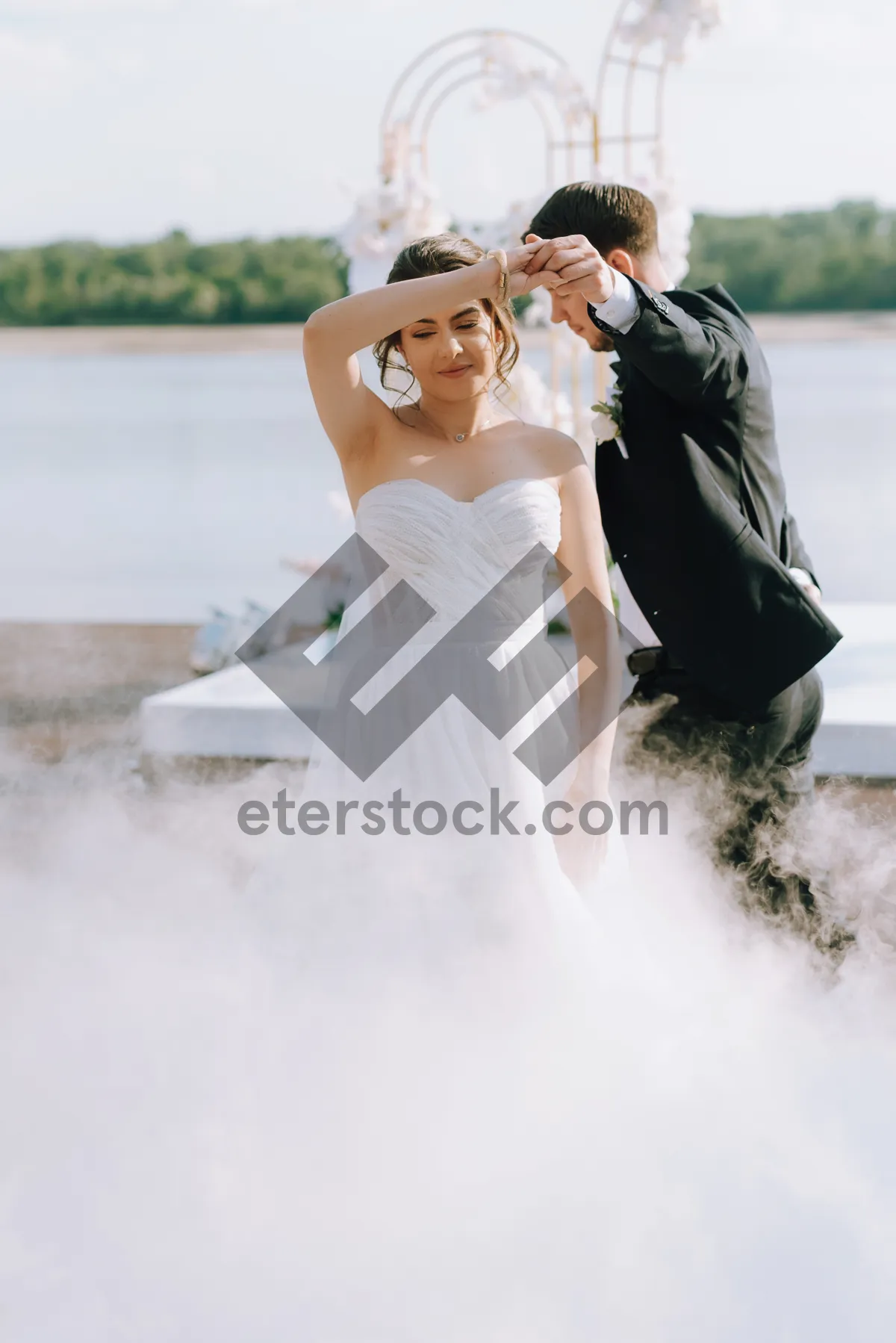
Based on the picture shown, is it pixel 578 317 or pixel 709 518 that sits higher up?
pixel 578 317

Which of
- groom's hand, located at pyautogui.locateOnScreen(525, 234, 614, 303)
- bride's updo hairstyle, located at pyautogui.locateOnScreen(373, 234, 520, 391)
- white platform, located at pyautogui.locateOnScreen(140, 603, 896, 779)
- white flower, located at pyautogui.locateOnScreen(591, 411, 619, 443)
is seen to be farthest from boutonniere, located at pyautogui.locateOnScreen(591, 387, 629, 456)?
white platform, located at pyautogui.locateOnScreen(140, 603, 896, 779)

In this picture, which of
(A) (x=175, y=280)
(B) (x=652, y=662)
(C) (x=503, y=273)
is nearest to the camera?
(C) (x=503, y=273)

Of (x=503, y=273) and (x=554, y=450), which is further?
(x=554, y=450)

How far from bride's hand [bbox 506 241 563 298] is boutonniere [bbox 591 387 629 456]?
11.5 inches

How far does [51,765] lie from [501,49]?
2.82 metres

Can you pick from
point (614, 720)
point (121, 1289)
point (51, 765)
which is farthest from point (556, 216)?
point (51, 765)

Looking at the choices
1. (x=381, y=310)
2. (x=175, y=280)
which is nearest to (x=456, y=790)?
(x=381, y=310)

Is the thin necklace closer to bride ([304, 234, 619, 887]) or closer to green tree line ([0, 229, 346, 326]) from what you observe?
bride ([304, 234, 619, 887])

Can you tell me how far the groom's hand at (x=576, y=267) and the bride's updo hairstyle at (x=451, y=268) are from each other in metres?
0.09

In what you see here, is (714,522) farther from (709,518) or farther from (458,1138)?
(458,1138)

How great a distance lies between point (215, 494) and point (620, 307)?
14965mm

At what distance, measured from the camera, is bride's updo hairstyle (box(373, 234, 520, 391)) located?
7.23ft

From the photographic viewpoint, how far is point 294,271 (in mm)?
26641

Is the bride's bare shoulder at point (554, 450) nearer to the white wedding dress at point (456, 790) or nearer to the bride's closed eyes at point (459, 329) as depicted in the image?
the white wedding dress at point (456, 790)
